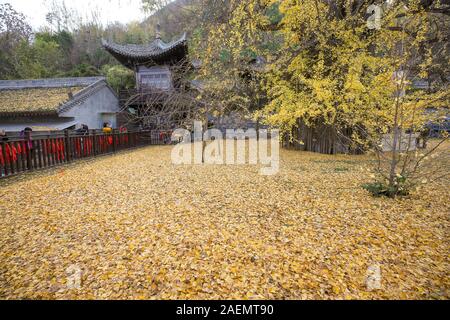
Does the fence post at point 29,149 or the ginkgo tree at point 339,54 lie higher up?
the ginkgo tree at point 339,54

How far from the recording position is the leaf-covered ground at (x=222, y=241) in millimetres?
2232

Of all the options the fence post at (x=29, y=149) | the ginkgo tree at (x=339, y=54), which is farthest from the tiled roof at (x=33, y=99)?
the ginkgo tree at (x=339, y=54)

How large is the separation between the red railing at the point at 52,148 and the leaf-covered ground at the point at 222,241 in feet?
5.37

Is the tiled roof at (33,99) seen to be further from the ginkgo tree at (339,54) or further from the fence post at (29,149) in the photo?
the ginkgo tree at (339,54)

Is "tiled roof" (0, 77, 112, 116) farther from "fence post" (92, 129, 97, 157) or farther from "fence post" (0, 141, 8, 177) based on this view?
"fence post" (0, 141, 8, 177)

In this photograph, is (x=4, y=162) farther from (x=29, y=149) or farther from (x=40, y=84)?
(x=40, y=84)

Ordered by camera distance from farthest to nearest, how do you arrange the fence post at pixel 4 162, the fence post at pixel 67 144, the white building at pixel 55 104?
the white building at pixel 55 104 → the fence post at pixel 67 144 → the fence post at pixel 4 162

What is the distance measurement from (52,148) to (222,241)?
8.11 meters

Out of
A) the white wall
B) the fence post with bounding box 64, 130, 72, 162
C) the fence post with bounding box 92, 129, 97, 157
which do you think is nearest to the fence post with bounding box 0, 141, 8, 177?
the fence post with bounding box 64, 130, 72, 162

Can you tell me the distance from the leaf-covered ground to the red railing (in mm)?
1636

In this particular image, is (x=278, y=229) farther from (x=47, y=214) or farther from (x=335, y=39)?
(x=335, y=39)

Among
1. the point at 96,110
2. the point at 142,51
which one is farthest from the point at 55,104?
the point at 142,51

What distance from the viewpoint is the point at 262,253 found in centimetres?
276

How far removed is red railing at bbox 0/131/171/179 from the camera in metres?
6.59
